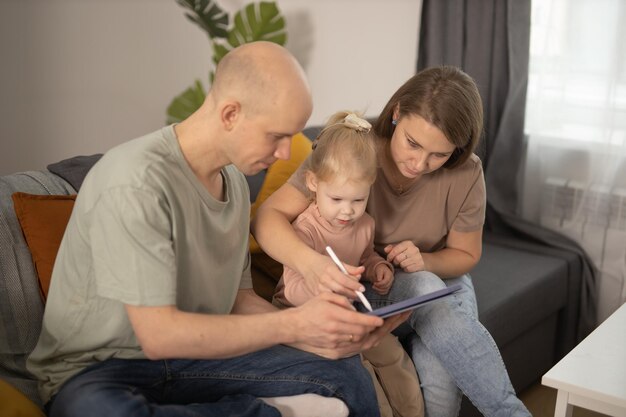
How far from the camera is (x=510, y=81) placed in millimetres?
3250

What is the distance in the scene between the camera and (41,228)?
1937mm

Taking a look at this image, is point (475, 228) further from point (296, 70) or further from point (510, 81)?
point (510, 81)

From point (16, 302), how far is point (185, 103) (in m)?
2.14

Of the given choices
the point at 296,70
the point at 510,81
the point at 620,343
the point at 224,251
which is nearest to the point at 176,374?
the point at 224,251

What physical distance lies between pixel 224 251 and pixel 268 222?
24 centimetres

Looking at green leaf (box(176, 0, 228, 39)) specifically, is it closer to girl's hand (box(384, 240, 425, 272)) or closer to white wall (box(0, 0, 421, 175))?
white wall (box(0, 0, 421, 175))

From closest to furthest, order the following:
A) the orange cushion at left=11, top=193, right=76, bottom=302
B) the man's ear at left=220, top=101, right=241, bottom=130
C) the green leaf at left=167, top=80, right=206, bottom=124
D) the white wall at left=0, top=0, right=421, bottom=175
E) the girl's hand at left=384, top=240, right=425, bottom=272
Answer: the man's ear at left=220, top=101, right=241, bottom=130
the orange cushion at left=11, top=193, right=76, bottom=302
the girl's hand at left=384, top=240, right=425, bottom=272
the white wall at left=0, top=0, right=421, bottom=175
the green leaf at left=167, top=80, right=206, bottom=124

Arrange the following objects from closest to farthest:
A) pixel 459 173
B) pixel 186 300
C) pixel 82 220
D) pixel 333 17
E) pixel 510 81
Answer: pixel 82 220, pixel 186 300, pixel 459 173, pixel 510 81, pixel 333 17

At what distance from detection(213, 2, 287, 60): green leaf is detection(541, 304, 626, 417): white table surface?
224 cm

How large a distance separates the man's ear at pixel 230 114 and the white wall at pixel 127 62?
211 cm

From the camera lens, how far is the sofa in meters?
1.89

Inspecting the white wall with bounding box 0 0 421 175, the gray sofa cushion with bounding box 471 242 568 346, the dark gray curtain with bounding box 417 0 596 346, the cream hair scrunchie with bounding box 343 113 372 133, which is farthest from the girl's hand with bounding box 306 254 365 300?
the white wall with bounding box 0 0 421 175

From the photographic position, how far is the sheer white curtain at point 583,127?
10.1ft

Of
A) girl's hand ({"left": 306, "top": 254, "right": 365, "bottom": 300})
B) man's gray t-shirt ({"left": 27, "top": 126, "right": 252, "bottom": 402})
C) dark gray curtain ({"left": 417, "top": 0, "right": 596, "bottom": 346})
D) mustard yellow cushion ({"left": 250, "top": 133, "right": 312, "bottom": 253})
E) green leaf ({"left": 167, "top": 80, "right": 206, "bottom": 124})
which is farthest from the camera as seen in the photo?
green leaf ({"left": 167, "top": 80, "right": 206, "bottom": 124})
